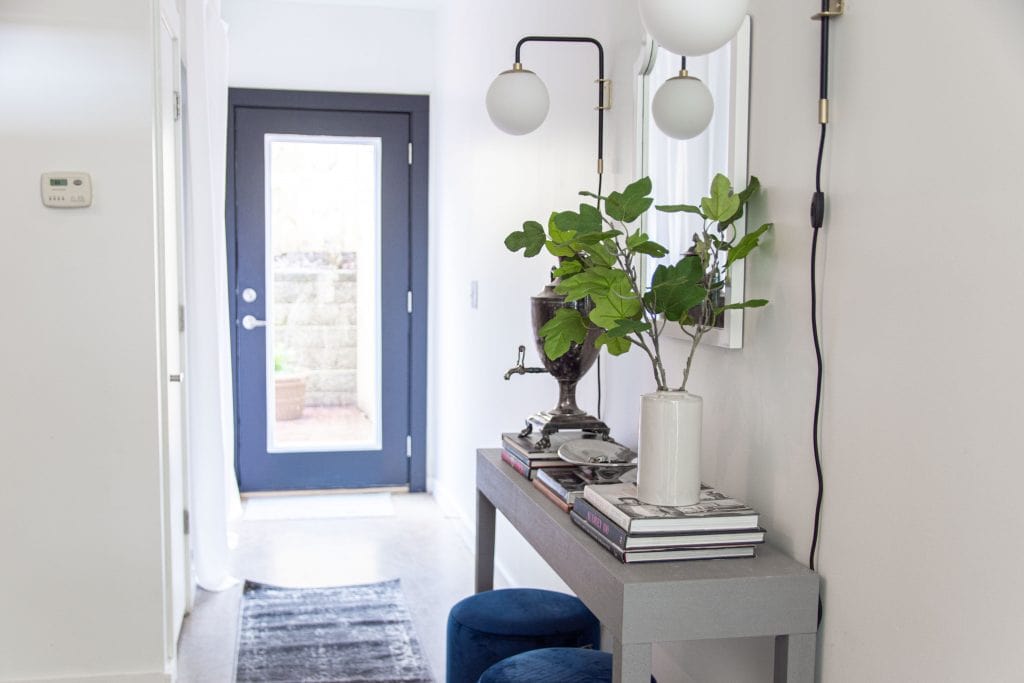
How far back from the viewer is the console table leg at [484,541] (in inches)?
101

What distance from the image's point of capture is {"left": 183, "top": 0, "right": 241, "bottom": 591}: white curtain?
349 centimetres

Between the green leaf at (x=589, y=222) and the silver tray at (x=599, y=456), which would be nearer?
the green leaf at (x=589, y=222)

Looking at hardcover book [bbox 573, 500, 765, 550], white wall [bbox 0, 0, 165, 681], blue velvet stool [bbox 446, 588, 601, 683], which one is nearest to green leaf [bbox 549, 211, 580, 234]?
hardcover book [bbox 573, 500, 765, 550]

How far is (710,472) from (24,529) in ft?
6.20

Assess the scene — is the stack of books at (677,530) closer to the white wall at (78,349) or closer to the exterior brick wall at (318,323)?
the white wall at (78,349)

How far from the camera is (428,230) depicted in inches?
203


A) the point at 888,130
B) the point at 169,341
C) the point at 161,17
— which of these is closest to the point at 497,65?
the point at 161,17

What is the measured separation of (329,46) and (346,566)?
2527 mm

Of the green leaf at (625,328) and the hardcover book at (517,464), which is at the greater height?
the green leaf at (625,328)

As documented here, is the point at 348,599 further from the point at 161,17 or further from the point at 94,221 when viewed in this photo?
the point at 161,17

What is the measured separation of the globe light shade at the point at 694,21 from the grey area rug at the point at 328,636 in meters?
2.05

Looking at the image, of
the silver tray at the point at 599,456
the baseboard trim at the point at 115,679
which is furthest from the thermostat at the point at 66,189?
the silver tray at the point at 599,456

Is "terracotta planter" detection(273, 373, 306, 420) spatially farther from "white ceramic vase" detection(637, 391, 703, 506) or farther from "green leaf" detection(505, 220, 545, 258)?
"white ceramic vase" detection(637, 391, 703, 506)

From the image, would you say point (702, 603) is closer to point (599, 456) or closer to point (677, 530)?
point (677, 530)
